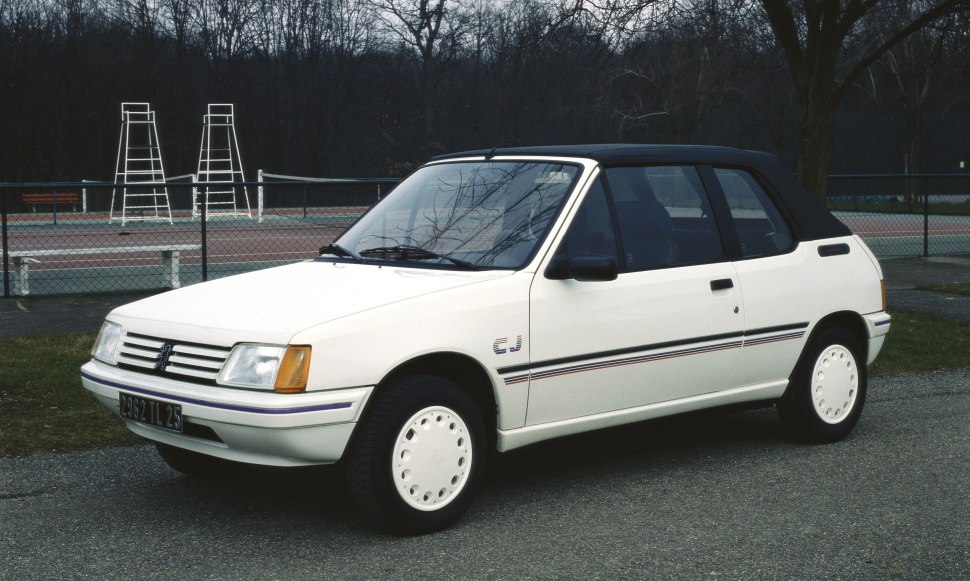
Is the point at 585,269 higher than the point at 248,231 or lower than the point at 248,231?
higher

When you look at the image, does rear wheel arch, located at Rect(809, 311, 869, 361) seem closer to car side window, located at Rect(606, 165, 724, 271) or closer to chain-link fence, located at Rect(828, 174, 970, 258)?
car side window, located at Rect(606, 165, 724, 271)

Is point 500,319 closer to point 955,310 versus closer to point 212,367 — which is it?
point 212,367

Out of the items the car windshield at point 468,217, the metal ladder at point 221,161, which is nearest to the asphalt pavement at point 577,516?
the car windshield at point 468,217

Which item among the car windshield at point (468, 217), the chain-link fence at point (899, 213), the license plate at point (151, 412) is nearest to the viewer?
the license plate at point (151, 412)

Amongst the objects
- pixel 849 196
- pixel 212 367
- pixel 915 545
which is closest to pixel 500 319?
pixel 212 367

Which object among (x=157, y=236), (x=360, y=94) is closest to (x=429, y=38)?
(x=360, y=94)

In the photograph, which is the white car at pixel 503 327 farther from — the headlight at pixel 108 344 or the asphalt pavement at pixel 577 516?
the asphalt pavement at pixel 577 516

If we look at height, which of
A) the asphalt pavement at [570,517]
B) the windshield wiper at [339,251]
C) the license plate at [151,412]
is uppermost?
the windshield wiper at [339,251]

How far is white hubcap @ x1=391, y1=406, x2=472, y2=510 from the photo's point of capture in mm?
4750

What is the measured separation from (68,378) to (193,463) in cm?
303

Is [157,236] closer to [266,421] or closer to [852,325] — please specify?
[852,325]

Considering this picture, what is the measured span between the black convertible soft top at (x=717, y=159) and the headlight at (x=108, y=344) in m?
2.05

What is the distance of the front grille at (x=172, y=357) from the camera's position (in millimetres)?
4652

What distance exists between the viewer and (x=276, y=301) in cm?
496
